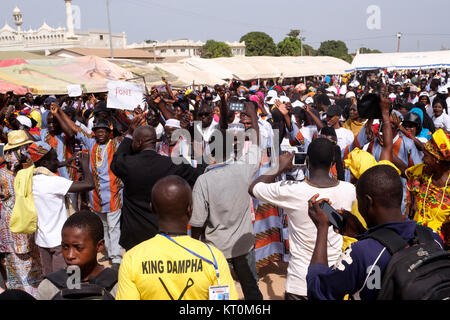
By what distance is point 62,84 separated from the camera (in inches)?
472

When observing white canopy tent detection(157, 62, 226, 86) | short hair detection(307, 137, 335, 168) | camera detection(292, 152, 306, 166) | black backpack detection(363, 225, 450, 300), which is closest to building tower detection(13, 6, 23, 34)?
white canopy tent detection(157, 62, 226, 86)

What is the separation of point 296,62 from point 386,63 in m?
7.57

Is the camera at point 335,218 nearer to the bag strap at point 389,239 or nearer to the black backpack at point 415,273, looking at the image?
the bag strap at point 389,239

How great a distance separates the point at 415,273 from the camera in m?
1.56

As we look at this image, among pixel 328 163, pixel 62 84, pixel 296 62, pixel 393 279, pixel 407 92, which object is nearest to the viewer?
pixel 393 279

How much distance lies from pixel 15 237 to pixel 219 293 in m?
2.81

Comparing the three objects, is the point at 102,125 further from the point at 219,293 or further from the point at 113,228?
the point at 219,293

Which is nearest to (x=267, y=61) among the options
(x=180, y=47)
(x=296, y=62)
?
(x=296, y=62)

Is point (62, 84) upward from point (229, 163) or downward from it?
upward

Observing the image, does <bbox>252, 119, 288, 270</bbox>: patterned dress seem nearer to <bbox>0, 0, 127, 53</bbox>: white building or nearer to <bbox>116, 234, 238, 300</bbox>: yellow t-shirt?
<bbox>116, 234, 238, 300</bbox>: yellow t-shirt

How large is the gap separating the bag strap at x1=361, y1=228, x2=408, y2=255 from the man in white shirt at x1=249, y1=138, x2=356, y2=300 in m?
1.10
